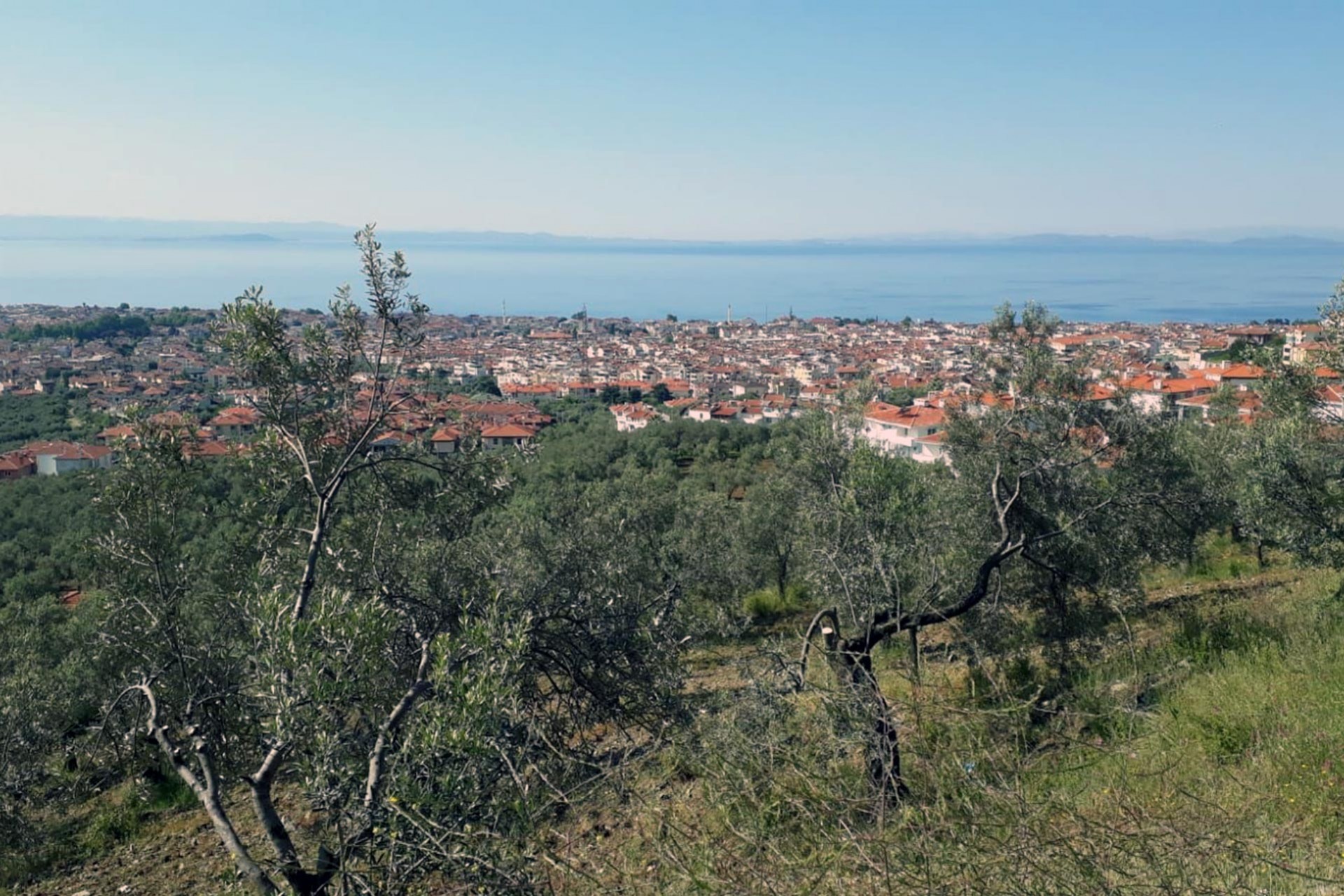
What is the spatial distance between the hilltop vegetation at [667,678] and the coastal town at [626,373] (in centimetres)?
48

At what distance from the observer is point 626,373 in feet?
349

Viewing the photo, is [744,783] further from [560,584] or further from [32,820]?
[32,820]

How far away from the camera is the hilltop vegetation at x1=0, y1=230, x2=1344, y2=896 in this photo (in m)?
3.27

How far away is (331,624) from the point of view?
3.92m

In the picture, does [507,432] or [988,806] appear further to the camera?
[507,432]

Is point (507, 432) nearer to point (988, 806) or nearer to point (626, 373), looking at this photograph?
point (988, 806)

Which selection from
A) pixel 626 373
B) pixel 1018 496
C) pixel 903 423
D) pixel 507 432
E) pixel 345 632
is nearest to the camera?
pixel 345 632

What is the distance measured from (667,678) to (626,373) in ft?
334

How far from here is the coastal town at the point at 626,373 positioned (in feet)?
25.0

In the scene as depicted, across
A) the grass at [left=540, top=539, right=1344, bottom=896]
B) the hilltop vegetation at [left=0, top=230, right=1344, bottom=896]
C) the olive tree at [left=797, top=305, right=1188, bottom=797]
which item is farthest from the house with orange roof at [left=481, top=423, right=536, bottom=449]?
the grass at [left=540, top=539, right=1344, bottom=896]

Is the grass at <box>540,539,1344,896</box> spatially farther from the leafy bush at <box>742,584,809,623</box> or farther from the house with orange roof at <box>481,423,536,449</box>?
the house with orange roof at <box>481,423,536,449</box>

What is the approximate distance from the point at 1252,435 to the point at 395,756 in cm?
1091

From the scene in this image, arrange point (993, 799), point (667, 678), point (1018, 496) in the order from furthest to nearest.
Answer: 1. point (1018, 496)
2. point (667, 678)
3. point (993, 799)

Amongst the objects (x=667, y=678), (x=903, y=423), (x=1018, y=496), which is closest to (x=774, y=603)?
(x=1018, y=496)
